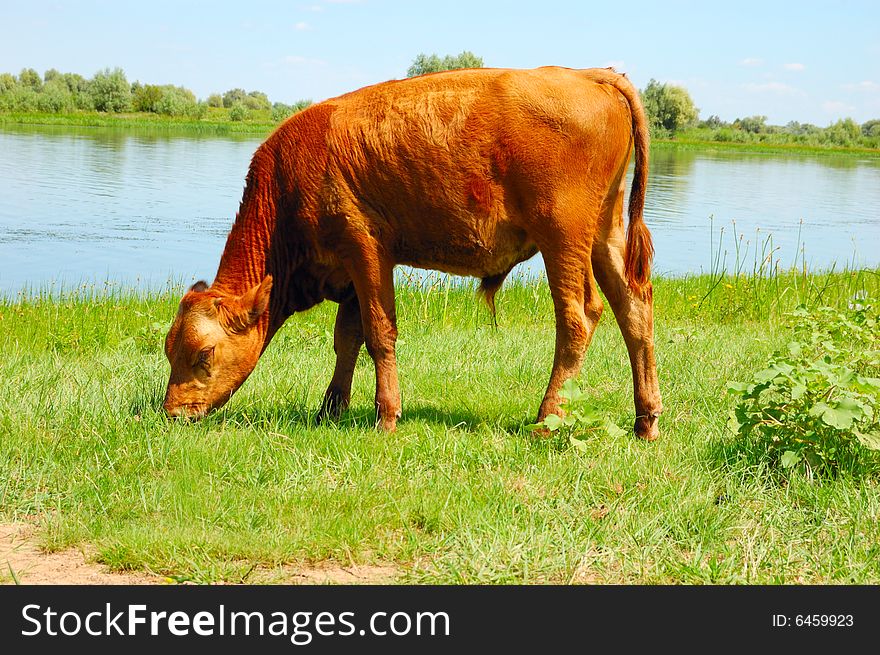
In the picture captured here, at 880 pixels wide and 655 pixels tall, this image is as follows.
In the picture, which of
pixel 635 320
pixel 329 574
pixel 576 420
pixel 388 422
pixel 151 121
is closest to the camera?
pixel 329 574

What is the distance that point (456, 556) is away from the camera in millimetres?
3938

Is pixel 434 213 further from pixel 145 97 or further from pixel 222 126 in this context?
pixel 145 97

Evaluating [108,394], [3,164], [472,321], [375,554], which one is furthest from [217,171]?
[375,554]

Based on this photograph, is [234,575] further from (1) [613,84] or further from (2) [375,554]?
(1) [613,84]

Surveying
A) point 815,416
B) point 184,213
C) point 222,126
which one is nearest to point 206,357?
point 815,416

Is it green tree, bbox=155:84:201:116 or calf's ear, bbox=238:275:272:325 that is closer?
calf's ear, bbox=238:275:272:325

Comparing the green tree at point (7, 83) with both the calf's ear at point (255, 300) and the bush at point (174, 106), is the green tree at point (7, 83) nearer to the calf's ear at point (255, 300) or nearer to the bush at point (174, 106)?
the bush at point (174, 106)

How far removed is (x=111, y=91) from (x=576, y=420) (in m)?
73.3

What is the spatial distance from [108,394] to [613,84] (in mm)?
3827

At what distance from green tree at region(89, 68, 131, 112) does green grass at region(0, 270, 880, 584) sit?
6841 cm

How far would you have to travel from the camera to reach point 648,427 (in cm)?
569

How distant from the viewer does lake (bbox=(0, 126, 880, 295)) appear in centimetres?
1731

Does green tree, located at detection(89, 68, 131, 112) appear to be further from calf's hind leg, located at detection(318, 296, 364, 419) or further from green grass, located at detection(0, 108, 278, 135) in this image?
calf's hind leg, located at detection(318, 296, 364, 419)

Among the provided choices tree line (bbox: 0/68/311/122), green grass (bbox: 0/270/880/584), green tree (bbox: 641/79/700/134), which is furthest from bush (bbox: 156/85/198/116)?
green grass (bbox: 0/270/880/584)
